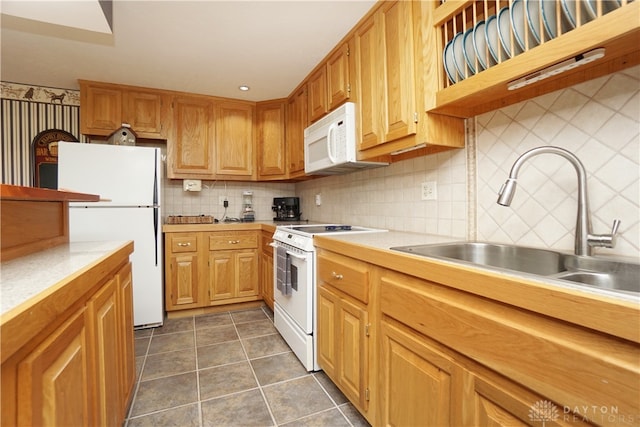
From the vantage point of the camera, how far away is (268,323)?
8.80 feet

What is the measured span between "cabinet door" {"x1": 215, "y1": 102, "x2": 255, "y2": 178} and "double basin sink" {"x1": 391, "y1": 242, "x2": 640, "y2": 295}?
2.52m

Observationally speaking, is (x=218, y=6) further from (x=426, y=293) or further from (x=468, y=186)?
(x=426, y=293)

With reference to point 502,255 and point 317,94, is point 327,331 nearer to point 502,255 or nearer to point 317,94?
point 502,255

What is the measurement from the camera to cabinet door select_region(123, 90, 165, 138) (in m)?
2.90

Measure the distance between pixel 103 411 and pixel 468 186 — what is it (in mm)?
1812

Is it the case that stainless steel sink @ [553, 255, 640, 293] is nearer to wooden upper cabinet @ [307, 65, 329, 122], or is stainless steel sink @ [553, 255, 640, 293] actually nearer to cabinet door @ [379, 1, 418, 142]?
cabinet door @ [379, 1, 418, 142]

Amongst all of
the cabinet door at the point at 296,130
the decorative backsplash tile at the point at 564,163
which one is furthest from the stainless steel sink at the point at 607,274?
the cabinet door at the point at 296,130

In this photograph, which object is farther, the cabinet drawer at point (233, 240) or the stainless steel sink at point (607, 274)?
the cabinet drawer at point (233, 240)

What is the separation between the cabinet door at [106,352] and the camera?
974 millimetres

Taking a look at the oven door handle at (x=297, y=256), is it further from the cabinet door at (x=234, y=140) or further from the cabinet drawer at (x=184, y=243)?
the cabinet door at (x=234, y=140)

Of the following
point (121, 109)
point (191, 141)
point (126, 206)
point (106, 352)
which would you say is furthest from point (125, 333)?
point (121, 109)

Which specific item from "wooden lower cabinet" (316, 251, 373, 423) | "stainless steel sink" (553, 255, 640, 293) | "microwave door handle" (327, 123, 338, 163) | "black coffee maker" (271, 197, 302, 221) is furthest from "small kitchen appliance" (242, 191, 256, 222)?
"stainless steel sink" (553, 255, 640, 293)

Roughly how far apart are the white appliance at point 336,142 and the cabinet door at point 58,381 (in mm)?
1608

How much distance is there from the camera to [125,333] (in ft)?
4.65
